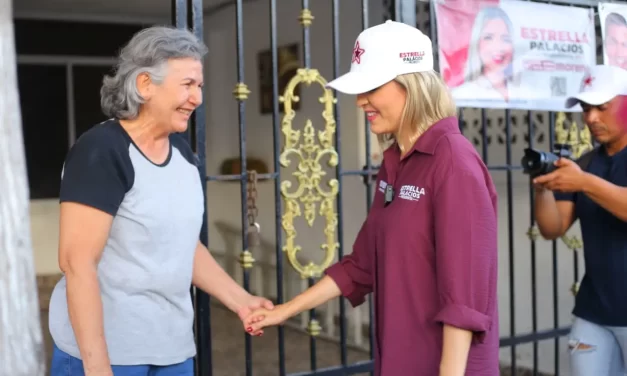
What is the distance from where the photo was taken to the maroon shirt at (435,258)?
5.63 ft

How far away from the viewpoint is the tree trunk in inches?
62.5

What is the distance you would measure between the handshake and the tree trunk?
0.80 meters

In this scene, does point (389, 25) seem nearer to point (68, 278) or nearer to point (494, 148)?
point (68, 278)

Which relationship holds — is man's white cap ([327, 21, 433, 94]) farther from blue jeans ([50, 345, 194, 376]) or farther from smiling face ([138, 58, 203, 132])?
blue jeans ([50, 345, 194, 376])

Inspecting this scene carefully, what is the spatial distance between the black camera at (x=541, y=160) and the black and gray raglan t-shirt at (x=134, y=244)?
1.18 meters

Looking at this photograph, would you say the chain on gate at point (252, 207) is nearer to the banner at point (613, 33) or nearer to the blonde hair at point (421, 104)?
the blonde hair at point (421, 104)

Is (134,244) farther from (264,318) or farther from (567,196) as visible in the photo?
(567,196)

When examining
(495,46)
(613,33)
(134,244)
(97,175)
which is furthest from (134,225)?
(613,33)

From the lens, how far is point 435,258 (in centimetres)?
178

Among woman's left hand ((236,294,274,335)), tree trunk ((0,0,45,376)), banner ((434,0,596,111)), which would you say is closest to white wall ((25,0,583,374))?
banner ((434,0,596,111))

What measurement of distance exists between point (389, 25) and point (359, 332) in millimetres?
3813

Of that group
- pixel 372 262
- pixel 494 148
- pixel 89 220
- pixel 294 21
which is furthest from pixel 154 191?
pixel 294 21

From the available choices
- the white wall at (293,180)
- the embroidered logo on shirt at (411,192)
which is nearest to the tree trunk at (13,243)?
the embroidered logo on shirt at (411,192)

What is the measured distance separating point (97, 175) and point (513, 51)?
2021 millimetres
